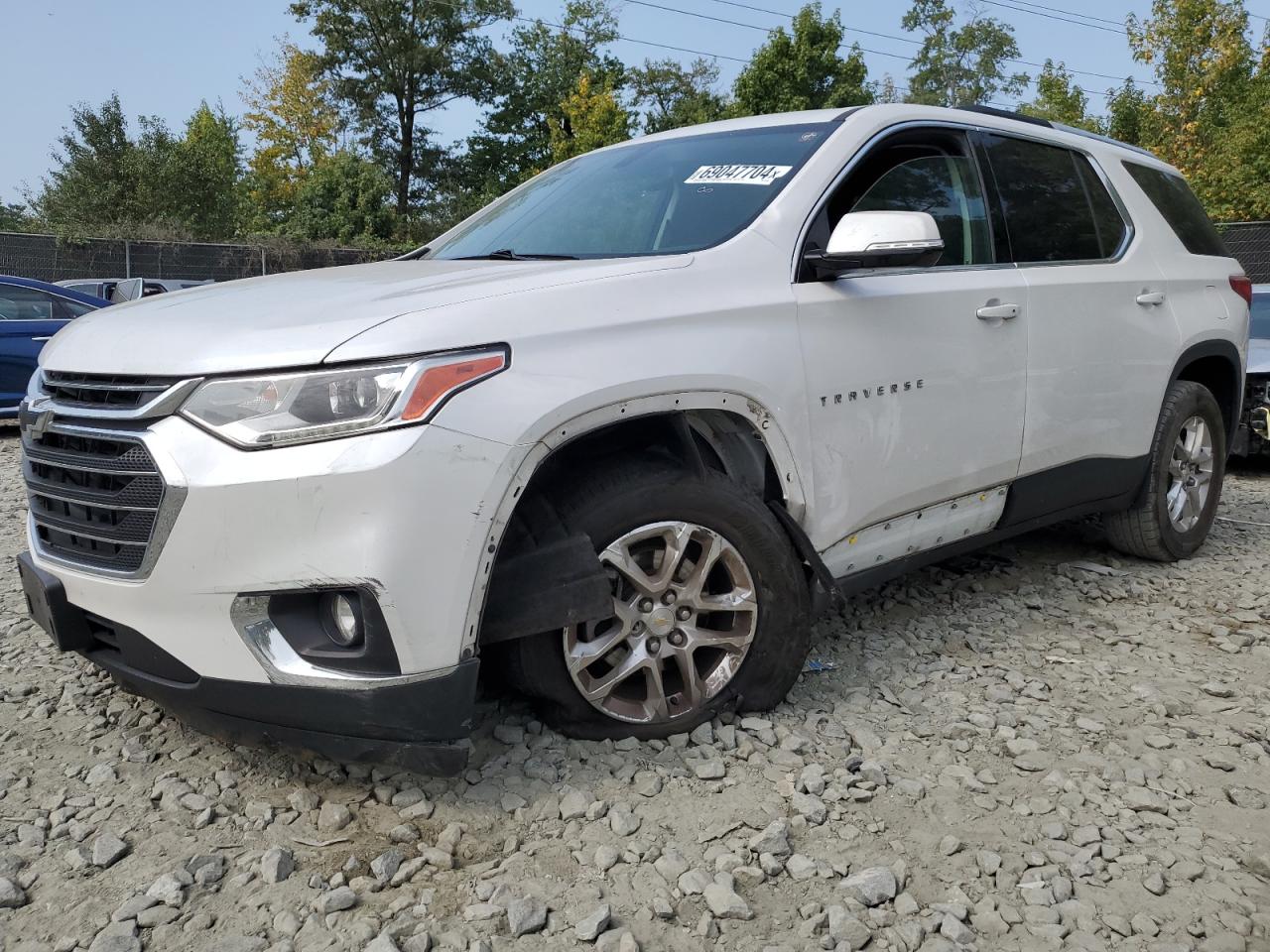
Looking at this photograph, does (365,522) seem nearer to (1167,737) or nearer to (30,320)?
(1167,737)

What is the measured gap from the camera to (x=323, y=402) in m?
2.17

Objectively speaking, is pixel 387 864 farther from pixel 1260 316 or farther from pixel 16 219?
pixel 16 219

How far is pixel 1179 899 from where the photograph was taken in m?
2.20

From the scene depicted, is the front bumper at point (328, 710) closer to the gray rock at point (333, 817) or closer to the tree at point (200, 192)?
the gray rock at point (333, 817)

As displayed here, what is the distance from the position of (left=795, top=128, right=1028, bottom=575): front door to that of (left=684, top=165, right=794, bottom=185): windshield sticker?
186 mm

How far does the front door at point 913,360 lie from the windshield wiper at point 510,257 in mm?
725

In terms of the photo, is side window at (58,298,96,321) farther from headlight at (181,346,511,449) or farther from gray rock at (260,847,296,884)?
gray rock at (260,847,296,884)

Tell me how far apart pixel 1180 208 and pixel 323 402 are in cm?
421

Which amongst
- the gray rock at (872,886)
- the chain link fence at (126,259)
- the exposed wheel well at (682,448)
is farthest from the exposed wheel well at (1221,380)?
the chain link fence at (126,259)

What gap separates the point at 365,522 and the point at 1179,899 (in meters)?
1.90

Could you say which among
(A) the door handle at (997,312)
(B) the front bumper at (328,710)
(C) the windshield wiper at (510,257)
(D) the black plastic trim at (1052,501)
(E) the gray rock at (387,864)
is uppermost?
(C) the windshield wiper at (510,257)

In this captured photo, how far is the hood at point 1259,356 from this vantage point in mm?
7207

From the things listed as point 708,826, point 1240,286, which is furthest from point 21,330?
point 1240,286

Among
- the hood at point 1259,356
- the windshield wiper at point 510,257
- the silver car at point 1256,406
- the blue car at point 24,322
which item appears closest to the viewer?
the windshield wiper at point 510,257
